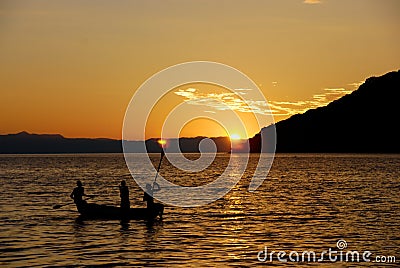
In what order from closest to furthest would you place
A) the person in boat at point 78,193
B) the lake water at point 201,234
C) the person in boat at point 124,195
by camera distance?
the lake water at point 201,234
the person in boat at point 124,195
the person in boat at point 78,193

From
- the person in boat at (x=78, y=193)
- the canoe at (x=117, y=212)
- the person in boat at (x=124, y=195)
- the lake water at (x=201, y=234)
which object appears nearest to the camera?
the lake water at (x=201, y=234)

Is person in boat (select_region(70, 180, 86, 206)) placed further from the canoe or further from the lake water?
the lake water

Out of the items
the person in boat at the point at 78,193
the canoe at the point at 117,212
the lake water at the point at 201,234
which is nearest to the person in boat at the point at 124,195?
the canoe at the point at 117,212

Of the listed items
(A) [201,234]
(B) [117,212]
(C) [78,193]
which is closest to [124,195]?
(B) [117,212]

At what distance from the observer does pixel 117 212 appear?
141ft

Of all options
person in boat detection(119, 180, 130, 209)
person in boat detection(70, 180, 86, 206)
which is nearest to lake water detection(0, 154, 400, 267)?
person in boat detection(119, 180, 130, 209)

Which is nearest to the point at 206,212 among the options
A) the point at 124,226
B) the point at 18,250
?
the point at 124,226

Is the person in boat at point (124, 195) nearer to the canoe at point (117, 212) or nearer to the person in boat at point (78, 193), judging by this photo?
the canoe at point (117, 212)

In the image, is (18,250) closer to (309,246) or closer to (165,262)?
(165,262)

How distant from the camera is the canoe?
4253 centimetres

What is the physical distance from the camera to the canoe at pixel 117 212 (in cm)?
4253

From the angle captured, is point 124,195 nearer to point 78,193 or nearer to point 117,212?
point 117,212

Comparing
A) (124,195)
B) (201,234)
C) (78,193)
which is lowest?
(201,234)

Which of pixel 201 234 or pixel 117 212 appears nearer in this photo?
pixel 201 234
